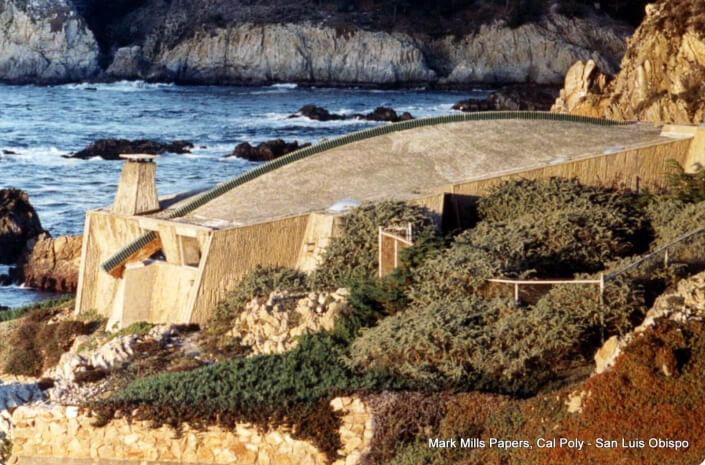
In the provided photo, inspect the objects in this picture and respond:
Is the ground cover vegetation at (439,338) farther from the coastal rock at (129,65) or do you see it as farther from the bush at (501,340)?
the coastal rock at (129,65)

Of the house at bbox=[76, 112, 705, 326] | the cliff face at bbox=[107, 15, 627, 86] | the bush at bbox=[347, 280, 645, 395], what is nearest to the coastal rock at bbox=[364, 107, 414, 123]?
the cliff face at bbox=[107, 15, 627, 86]

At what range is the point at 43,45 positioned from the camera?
9138 centimetres

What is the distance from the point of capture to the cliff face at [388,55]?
3428 inches

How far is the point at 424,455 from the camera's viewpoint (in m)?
11.2

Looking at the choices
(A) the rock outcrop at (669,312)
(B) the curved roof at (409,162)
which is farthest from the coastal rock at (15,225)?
(A) the rock outcrop at (669,312)

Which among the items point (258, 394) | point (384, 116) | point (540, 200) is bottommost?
point (384, 116)

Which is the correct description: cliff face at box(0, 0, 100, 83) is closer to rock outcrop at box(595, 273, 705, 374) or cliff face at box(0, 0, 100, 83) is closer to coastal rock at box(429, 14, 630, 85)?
coastal rock at box(429, 14, 630, 85)

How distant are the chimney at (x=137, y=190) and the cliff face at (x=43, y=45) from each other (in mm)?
75087

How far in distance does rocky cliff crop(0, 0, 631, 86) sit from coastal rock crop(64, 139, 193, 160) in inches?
1475

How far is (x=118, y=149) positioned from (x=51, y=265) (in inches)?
828

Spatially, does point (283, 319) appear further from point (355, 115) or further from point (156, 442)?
point (355, 115)

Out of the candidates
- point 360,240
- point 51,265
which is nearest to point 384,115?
point 51,265

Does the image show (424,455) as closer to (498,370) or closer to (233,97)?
(498,370)

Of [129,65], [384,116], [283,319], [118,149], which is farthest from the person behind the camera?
[129,65]
